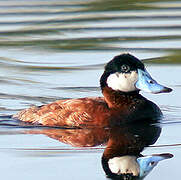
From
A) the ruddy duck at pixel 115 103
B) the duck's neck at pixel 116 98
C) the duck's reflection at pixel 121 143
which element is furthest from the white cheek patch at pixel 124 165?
the duck's neck at pixel 116 98

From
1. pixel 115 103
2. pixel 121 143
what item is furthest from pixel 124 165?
pixel 115 103

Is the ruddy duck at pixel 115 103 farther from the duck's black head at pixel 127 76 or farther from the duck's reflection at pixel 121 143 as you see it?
the duck's reflection at pixel 121 143

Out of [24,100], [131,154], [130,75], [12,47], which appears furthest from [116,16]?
[131,154]

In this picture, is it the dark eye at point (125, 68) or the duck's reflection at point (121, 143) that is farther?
the dark eye at point (125, 68)

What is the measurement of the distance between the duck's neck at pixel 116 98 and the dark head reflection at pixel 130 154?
0.37m

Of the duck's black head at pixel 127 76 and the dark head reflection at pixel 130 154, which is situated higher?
the duck's black head at pixel 127 76

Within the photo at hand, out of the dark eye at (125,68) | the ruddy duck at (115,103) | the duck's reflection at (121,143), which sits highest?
the dark eye at (125,68)

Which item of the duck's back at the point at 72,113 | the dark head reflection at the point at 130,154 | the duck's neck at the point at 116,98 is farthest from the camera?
the duck's neck at the point at 116,98

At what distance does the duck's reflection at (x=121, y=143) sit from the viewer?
9102mm

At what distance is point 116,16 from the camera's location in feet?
62.1

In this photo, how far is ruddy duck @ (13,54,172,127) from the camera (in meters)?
11.2

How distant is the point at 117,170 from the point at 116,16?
10105 millimetres

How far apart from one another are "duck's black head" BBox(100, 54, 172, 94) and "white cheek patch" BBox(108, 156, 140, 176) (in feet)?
6.43

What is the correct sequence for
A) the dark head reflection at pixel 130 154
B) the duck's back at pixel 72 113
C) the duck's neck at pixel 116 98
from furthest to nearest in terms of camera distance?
the duck's neck at pixel 116 98, the duck's back at pixel 72 113, the dark head reflection at pixel 130 154
